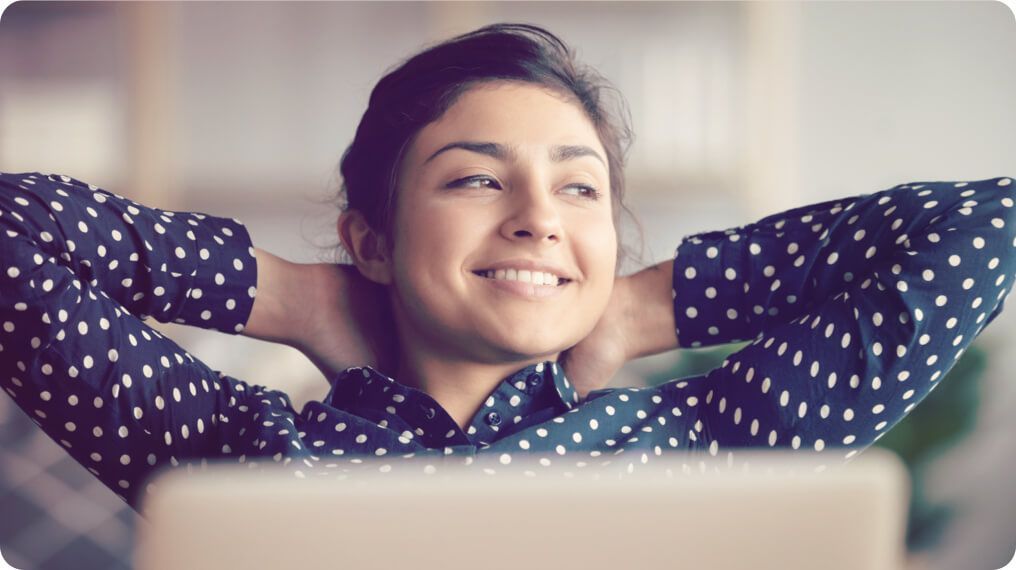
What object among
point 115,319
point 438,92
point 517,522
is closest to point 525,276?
point 438,92

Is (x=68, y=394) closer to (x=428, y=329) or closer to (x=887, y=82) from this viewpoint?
(x=428, y=329)

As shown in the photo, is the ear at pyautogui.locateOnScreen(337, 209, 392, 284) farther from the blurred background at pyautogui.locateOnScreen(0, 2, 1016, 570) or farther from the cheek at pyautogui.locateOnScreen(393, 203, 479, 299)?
the blurred background at pyautogui.locateOnScreen(0, 2, 1016, 570)

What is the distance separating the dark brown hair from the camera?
117cm

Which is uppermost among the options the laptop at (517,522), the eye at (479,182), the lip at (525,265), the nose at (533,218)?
the laptop at (517,522)

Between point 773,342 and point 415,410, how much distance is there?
37 centimetres

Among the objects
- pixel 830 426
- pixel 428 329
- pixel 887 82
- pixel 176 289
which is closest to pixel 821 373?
pixel 830 426

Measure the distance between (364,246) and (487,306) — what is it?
0.23m

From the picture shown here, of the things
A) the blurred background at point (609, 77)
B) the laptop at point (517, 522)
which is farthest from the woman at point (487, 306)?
the blurred background at point (609, 77)

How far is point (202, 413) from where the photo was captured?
41.7 inches

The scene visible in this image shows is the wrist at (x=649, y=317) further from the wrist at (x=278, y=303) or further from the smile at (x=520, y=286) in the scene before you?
the wrist at (x=278, y=303)

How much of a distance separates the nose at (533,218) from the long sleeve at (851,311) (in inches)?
7.6

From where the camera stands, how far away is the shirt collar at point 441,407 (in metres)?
1.08

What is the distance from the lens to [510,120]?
112 centimetres

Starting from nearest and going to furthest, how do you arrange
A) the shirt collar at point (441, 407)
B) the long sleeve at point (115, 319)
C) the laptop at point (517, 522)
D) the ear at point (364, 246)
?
the laptop at point (517, 522)
the long sleeve at point (115, 319)
the shirt collar at point (441, 407)
the ear at point (364, 246)
